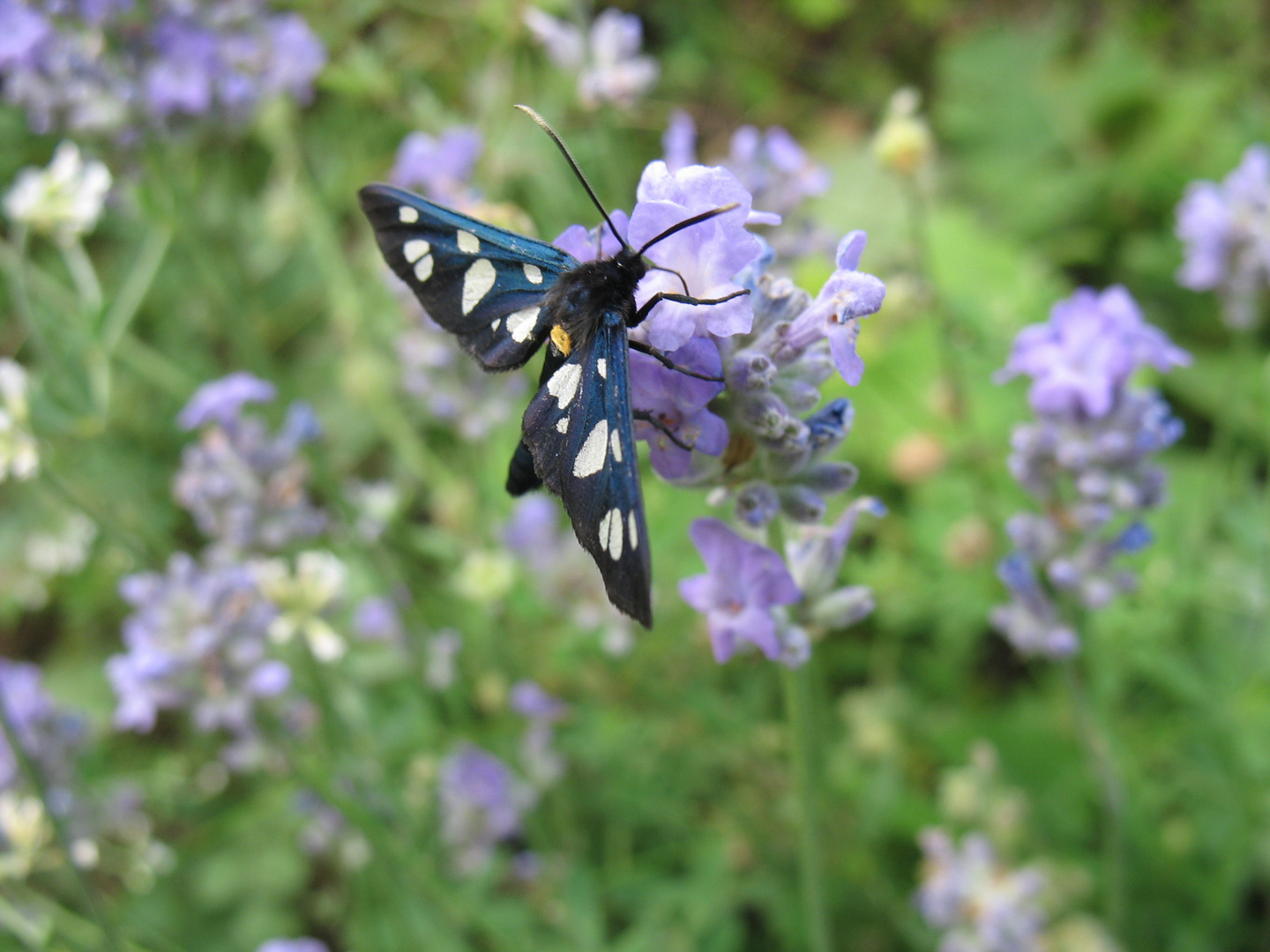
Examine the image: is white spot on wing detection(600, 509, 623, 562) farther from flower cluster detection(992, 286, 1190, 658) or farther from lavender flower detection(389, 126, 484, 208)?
lavender flower detection(389, 126, 484, 208)

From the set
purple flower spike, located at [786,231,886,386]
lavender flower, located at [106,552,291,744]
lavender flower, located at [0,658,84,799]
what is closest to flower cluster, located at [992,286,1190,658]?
purple flower spike, located at [786,231,886,386]

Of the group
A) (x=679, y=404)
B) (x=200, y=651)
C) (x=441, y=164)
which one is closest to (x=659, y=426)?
(x=679, y=404)

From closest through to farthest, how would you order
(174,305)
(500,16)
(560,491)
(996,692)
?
(560,491)
(500,16)
(996,692)
(174,305)

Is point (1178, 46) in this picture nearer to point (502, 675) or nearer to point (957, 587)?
point (957, 587)

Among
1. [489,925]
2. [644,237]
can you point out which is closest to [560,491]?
[644,237]

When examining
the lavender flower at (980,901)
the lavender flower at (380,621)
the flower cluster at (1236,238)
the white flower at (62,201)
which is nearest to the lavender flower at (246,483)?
the white flower at (62,201)

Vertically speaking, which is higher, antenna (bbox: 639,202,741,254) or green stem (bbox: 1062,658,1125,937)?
green stem (bbox: 1062,658,1125,937)

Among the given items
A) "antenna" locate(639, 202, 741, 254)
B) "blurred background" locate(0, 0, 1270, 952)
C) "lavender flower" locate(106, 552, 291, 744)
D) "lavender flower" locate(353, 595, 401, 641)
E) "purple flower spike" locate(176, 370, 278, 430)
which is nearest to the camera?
"antenna" locate(639, 202, 741, 254)
